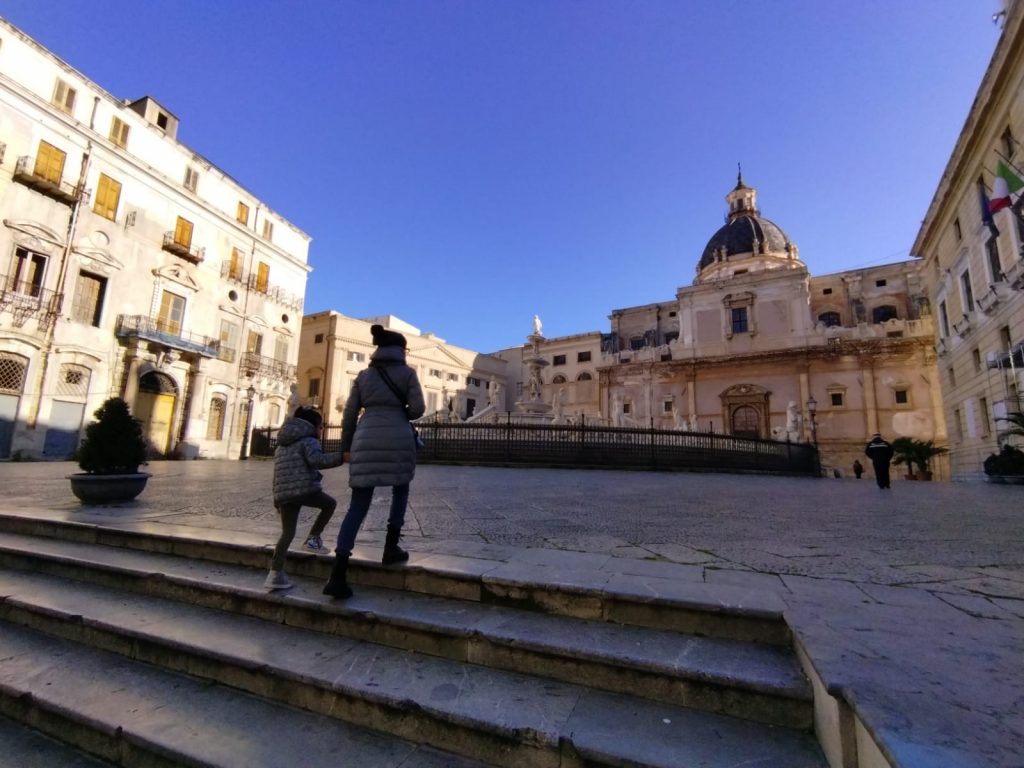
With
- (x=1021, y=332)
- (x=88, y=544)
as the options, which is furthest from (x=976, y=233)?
(x=88, y=544)

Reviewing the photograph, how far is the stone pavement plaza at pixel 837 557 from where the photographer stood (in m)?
1.48

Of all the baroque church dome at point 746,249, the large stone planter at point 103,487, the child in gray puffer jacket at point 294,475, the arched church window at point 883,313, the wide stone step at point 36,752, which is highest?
the baroque church dome at point 746,249

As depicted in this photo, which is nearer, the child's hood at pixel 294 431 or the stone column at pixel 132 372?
the child's hood at pixel 294 431

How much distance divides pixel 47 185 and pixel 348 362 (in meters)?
22.8

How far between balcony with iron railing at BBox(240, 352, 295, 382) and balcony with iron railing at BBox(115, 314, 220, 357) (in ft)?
6.37

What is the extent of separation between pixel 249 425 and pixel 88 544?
24.1 metres

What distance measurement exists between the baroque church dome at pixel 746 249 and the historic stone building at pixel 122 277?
36.0 meters

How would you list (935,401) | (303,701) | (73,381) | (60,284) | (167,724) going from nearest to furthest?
(167,724)
(303,701)
(60,284)
(73,381)
(935,401)

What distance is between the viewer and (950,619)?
2.19 metres

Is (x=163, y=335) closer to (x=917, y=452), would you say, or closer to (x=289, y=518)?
(x=289, y=518)

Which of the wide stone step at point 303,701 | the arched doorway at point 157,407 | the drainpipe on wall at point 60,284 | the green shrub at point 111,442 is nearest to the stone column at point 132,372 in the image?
the arched doorway at point 157,407

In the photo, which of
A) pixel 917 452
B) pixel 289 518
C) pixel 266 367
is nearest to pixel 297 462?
pixel 289 518

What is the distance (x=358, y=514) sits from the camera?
295 centimetres

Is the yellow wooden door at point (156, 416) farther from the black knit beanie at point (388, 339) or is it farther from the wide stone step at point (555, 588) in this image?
the black knit beanie at point (388, 339)
